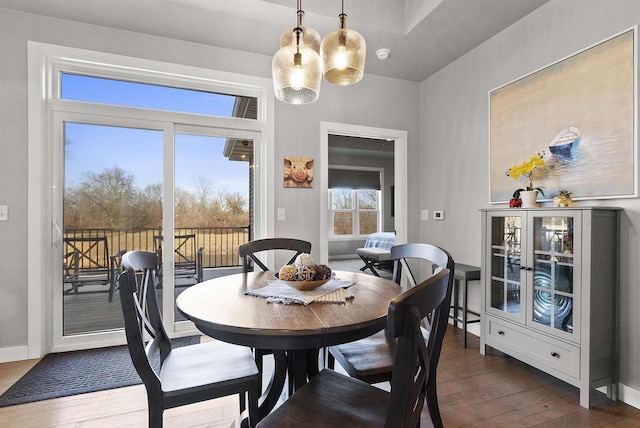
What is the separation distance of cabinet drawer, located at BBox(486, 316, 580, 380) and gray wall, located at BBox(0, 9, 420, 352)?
152 centimetres

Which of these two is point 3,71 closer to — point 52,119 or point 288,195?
point 52,119

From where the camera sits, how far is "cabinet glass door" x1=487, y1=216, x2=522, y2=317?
2393mm

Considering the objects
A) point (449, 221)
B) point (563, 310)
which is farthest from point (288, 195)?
point (563, 310)

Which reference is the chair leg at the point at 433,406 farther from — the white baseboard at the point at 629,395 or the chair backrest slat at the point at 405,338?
the white baseboard at the point at 629,395

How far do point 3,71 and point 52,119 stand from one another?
0.43m

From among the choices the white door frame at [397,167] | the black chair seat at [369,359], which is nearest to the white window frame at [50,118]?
the white door frame at [397,167]

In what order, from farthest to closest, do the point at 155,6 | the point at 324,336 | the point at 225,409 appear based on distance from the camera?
the point at 155,6, the point at 225,409, the point at 324,336

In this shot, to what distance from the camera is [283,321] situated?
3.64 feet

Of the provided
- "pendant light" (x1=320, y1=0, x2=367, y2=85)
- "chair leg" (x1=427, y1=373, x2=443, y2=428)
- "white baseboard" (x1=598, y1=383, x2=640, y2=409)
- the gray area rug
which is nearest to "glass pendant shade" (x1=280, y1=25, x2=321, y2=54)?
"pendant light" (x1=320, y1=0, x2=367, y2=85)

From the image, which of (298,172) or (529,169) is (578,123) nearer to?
(529,169)

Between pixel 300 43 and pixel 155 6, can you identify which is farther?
pixel 155 6

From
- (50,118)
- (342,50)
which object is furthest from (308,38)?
(50,118)

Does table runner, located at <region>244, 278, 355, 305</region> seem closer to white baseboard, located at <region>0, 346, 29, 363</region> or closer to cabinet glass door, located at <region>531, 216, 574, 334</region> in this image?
cabinet glass door, located at <region>531, 216, 574, 334</region>

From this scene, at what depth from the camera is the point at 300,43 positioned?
5.03 feet
